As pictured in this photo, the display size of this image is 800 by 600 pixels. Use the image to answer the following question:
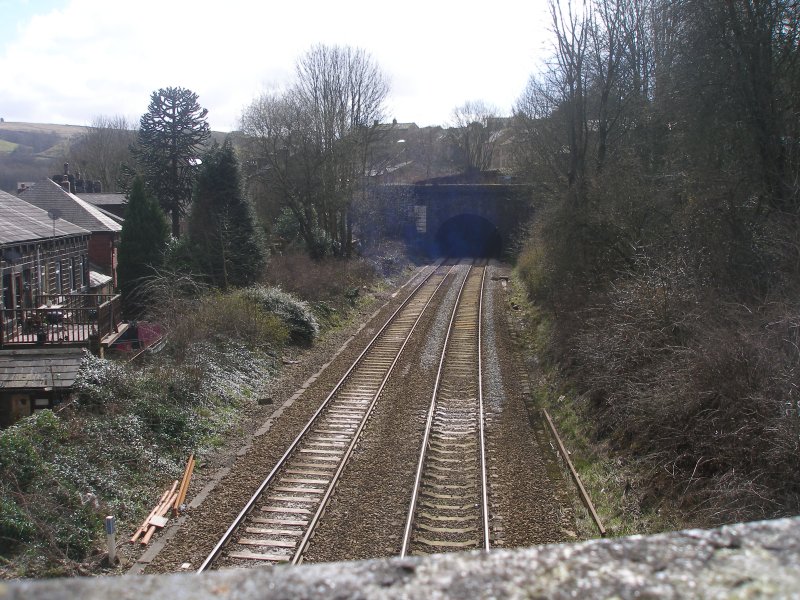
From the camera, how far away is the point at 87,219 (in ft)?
110

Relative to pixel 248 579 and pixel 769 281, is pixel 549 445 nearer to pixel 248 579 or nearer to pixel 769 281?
pixel 769 281

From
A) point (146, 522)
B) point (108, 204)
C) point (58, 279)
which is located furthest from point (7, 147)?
point (146, 522)

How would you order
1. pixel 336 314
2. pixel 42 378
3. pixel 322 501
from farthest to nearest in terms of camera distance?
1. pixel 336 314
2. pixel 42 378
3. pixel 322 501

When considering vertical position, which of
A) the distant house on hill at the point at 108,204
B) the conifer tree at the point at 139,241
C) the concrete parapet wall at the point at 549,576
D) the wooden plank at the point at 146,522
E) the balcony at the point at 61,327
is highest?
the distant house on hill at the point at 108,204

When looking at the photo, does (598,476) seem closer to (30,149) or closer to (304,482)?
(304,482)

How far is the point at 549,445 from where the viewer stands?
13.4 m

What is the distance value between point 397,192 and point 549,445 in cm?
3766

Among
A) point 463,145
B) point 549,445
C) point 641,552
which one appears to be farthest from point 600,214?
point 463,145

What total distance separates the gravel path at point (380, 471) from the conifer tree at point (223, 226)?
7895mm

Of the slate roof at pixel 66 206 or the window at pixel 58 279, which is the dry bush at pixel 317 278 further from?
the slate roof at pixel 66 206

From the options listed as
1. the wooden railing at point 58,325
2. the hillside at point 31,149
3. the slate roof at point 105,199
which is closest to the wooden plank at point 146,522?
the wooden railing at point 58,325

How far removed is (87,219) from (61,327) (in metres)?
17.8

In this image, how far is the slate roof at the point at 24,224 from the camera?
19266mm

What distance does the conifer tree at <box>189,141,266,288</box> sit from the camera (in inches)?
1021
